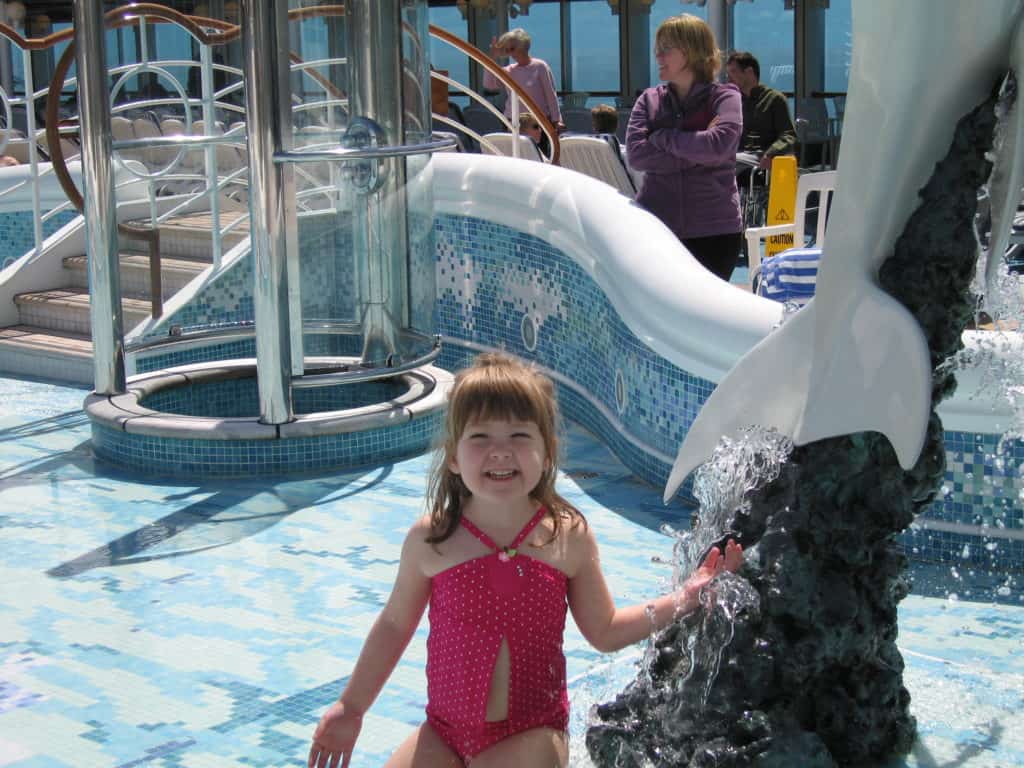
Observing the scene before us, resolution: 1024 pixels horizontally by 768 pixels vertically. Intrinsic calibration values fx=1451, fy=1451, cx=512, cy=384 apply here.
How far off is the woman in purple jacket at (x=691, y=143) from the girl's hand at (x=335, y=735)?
4.56 metres

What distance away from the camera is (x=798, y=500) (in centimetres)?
348

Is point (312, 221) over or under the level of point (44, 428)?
over

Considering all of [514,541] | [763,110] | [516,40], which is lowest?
Answer: [514,541]

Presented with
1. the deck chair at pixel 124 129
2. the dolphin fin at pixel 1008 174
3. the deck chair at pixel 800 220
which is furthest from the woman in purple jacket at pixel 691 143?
the dolphin fin at pixel 1008 174

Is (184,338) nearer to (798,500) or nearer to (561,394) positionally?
(561,394)

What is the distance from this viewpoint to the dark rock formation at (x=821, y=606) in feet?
10.9

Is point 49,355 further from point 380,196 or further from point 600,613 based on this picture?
point 600,613

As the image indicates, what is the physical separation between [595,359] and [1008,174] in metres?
4.30

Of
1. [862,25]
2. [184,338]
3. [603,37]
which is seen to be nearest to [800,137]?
[603,37]

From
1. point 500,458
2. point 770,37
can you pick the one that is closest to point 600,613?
point 500,458

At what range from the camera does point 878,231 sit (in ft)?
11.0

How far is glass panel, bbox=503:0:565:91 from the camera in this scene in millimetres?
24859

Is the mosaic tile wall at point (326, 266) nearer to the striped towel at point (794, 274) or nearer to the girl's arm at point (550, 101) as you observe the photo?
the striped towel at point (794, 274)

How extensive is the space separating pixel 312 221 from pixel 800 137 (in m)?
10.9
